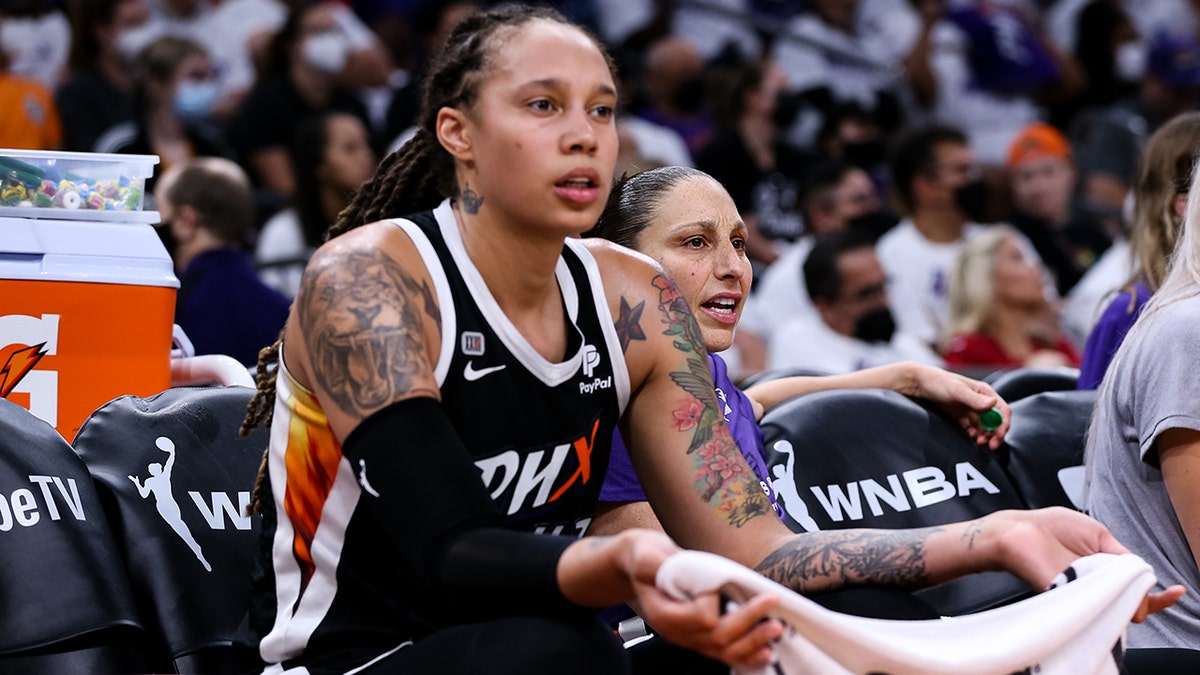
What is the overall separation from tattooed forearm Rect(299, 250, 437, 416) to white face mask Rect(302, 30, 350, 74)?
569 centimetres

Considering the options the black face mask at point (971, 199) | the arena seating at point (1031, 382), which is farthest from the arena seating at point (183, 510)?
the black face mask at point (971, 199)

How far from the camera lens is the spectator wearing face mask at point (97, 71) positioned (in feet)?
24.0

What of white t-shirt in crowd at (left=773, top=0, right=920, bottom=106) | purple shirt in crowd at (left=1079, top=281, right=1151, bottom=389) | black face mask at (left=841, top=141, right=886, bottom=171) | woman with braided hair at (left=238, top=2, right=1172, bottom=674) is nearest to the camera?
woman with braided hair at (left=238, top=2, right=1172, bottom=674)

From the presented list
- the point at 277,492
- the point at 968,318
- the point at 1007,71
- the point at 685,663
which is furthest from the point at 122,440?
the point at 1007,71

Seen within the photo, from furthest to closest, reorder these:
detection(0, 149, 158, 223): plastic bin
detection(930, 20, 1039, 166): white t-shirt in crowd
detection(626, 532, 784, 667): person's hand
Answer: detection(930, 20, 1039, 166): white t-shirt in crowd → detection(0, 149, 158, 223): plastic bin → detection(626, 532, 784, 667): person's hand

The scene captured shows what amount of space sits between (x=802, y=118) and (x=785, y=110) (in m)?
0.22

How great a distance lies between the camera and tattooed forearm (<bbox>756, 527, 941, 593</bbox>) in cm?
232

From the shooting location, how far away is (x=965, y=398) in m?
3.36

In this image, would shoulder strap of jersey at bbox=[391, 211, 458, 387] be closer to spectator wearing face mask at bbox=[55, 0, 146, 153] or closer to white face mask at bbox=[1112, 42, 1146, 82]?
spectator wearing face mask at bbox=[55, 0, 146, 153]

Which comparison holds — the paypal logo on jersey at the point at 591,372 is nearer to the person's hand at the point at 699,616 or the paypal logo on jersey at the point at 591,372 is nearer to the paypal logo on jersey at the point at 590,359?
the paypal logo on jersey at the point at 590,359

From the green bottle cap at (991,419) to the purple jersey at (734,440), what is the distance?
54 centimetres

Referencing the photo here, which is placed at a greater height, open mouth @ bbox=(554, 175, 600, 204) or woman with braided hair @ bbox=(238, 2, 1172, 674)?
open mouth @ bbox=(554, 175, 600, 204)

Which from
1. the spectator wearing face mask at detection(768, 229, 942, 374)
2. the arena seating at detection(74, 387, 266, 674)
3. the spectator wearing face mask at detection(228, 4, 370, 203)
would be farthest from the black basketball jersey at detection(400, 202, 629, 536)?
the spectator wearing face mask at detection(228, 4, 370, 203)

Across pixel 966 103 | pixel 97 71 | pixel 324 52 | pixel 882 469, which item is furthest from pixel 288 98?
pixel 882 469
